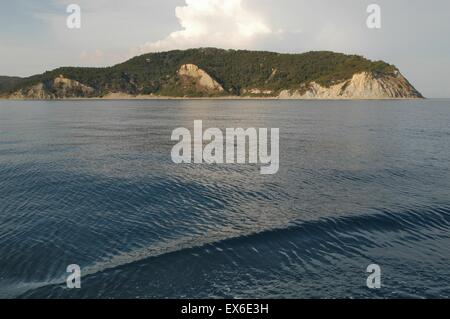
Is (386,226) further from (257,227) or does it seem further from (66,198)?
(66,198)

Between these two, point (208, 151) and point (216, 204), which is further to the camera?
point (208, 151)

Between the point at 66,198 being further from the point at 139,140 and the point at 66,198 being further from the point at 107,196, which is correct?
the point at 139,140

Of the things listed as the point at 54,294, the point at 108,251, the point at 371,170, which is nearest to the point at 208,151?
the point at 371,170

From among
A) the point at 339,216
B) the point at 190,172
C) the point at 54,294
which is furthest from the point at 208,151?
the point at 54,294
